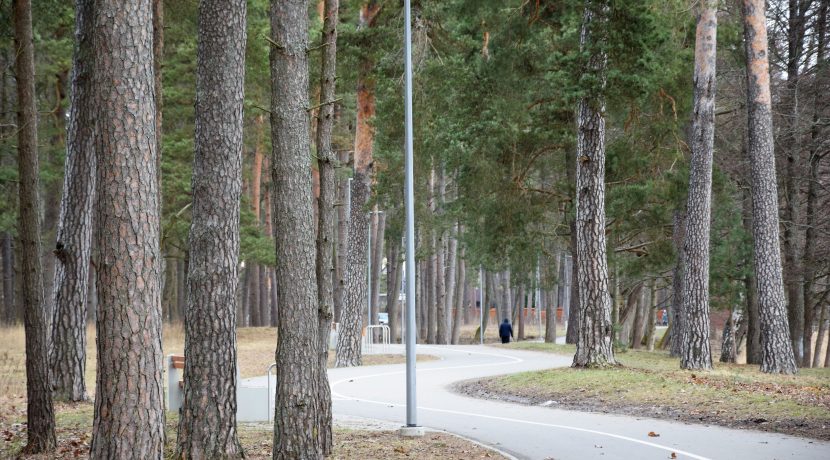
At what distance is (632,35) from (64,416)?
43.1 feet

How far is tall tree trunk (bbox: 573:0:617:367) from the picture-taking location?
2084 centimetres

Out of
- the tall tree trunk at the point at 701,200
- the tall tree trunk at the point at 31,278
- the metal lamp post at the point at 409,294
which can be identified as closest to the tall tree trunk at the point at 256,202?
the tall tree trunk at the point at 701,200

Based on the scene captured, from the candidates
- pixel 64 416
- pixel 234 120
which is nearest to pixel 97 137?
pixel 234 120

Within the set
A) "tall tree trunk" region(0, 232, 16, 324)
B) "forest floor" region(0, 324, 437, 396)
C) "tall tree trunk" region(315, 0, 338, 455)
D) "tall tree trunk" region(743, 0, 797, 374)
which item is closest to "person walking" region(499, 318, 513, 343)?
"forest floor" region(0, 324, 437, 396)

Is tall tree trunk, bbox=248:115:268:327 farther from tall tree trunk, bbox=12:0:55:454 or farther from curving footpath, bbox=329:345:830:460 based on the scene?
tall tree trunk, bbox=12:0:55:454

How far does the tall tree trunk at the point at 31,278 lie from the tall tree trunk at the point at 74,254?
380cm

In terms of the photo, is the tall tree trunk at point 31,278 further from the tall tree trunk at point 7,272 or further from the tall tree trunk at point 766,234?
the tall tree trunk at point 7,272

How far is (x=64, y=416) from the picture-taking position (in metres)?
14.4

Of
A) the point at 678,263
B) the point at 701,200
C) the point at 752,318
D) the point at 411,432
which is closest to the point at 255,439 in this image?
the point at 411,432

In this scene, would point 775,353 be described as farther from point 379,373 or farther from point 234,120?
point 234,120

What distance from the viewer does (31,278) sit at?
11.0 metres

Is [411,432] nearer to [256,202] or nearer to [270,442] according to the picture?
[270,442]

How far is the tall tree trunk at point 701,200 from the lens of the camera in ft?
71.8

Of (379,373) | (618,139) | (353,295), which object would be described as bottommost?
(379,373)
